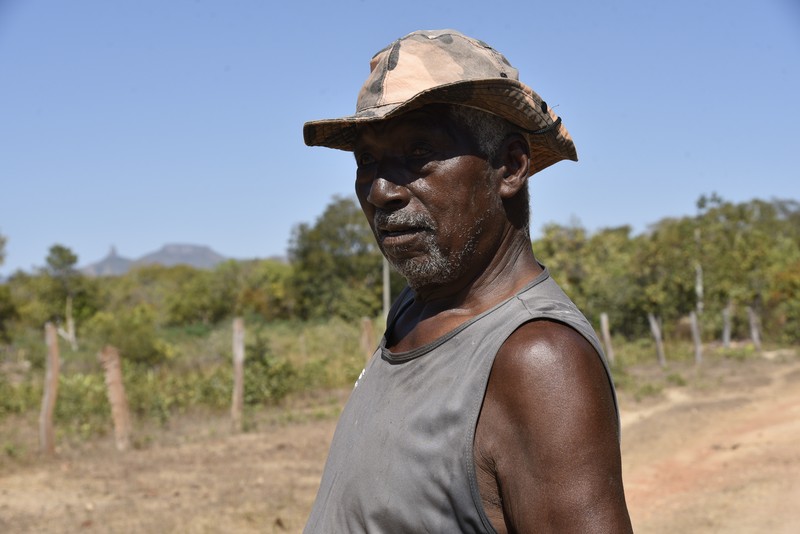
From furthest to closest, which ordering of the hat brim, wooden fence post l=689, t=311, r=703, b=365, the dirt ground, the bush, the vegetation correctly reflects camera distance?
the bush < wooden fence post l=689, t=311, r=703, b=365 < the vegetation < the dirt ground < the hat brim

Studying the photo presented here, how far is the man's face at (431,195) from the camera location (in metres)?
1.51

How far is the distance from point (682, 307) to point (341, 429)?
24.1m

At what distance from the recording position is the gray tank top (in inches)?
50.8

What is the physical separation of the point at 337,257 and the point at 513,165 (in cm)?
3546

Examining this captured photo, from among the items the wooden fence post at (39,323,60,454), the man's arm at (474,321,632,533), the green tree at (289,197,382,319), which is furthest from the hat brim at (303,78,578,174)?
the green tree at (289,197,382,319)

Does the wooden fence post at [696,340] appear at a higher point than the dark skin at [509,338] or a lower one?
lower

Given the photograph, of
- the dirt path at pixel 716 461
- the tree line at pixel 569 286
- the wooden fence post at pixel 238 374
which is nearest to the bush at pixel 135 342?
the tree line at pixel 569 286

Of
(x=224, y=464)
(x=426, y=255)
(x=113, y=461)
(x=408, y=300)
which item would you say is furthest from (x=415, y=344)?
(x=113, y=461)

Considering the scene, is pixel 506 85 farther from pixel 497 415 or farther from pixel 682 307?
pixel 682 307

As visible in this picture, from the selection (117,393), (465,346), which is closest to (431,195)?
(465,346)

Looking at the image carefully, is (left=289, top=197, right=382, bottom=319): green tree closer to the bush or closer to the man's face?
the bush

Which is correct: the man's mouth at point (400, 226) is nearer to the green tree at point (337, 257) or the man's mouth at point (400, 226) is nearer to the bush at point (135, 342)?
the bush at point (135, 342)

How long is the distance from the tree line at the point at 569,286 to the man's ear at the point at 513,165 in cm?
1614

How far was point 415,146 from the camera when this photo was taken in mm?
1530
